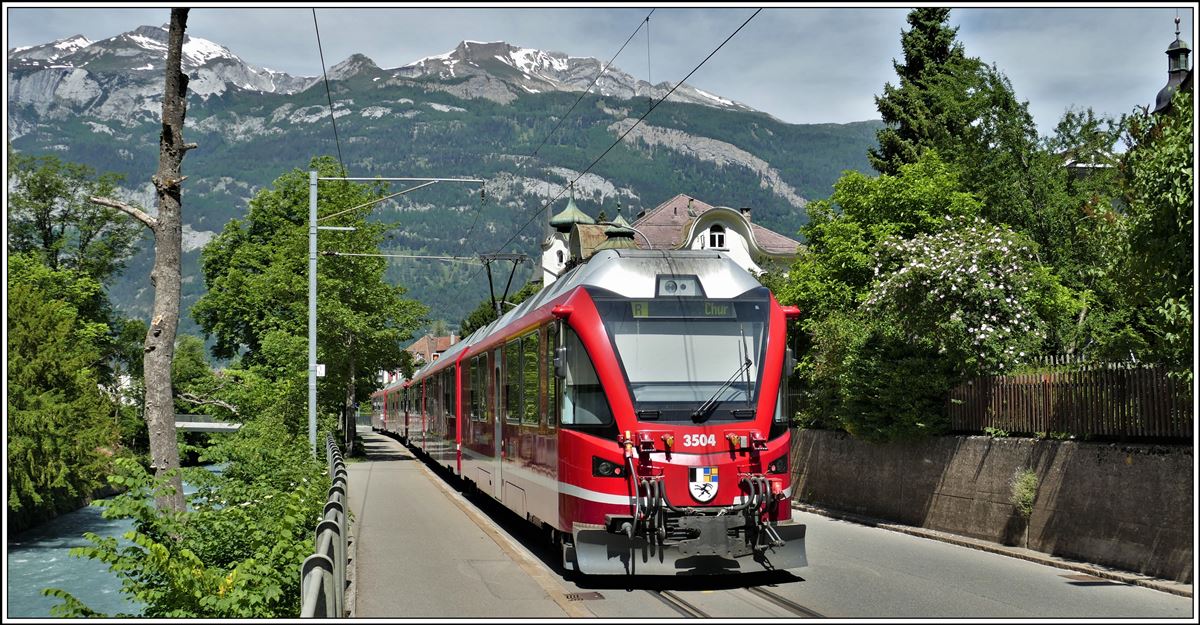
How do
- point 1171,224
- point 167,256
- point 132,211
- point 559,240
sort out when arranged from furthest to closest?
point 559,240 < point 132,211 < point 167,256 < point 1171,224

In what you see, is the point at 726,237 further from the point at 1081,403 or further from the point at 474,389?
the point at 1081,403

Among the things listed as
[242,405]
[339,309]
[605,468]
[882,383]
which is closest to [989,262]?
[882,383]

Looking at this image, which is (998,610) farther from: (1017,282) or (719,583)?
(1017,282)

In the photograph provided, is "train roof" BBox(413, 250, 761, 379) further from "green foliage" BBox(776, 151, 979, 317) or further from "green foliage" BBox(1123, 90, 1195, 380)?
"green foliage" BBox(776, 151, 979, 317)

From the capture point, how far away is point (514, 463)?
54.5 ft

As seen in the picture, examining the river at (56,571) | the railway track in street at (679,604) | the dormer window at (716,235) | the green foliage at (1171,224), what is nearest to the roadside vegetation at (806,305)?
the green foliage at (1171,224)

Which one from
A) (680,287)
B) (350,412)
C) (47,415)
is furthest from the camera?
(350,412)

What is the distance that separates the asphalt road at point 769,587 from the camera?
10.6 metres

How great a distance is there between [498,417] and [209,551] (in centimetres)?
620

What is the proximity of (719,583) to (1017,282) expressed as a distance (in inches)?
393

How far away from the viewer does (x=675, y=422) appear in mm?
12234

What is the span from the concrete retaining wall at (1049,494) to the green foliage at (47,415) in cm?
2498

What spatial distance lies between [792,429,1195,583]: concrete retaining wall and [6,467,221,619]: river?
39.3ft

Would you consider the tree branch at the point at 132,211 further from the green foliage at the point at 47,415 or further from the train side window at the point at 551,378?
the green foliage at the point at 47,415
